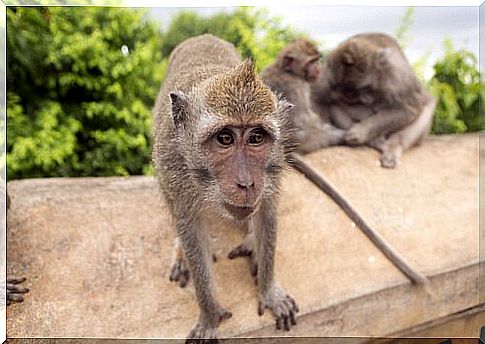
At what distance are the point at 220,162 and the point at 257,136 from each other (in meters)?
0.18

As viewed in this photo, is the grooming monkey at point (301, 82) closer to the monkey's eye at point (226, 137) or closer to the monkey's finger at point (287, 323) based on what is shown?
the monkey's finger at point (287, 323)

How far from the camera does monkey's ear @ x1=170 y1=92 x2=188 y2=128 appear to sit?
2551 mm

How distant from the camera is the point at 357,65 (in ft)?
15.4

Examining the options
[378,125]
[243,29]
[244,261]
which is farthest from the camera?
[243,29]

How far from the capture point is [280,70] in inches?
181

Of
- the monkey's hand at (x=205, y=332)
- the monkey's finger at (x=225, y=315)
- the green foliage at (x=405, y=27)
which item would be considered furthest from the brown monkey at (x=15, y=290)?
the green foliage at (x=405, y=27)

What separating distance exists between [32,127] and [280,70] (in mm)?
2185

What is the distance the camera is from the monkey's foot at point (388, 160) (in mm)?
4547

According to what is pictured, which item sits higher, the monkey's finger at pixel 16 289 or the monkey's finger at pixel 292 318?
the monkey's finger at pixel 16 289

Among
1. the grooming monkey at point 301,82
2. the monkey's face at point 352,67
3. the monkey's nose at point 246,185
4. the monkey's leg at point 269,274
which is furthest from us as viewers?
the monkey's face at point 352,67

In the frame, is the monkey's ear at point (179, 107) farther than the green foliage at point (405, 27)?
No

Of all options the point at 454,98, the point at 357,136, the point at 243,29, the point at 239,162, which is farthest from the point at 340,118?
the point at 239,162

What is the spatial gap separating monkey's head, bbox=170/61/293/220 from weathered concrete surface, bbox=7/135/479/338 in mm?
993

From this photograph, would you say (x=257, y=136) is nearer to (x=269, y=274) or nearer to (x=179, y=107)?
(x=179, y=107)
